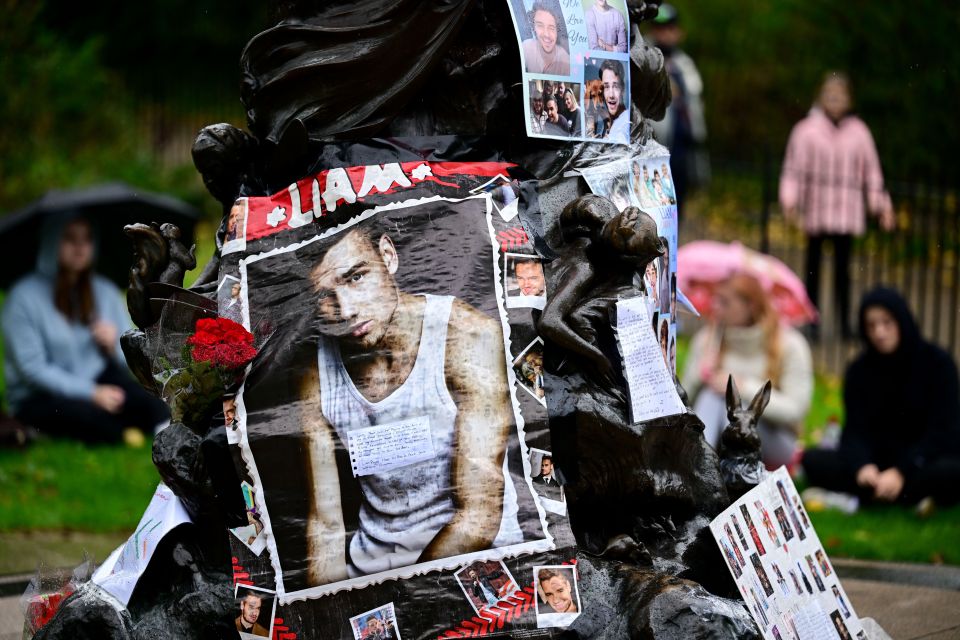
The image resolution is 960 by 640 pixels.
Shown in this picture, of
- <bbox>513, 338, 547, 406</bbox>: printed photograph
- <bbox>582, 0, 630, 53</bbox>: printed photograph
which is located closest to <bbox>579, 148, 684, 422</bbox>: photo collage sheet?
<bbox>513, 338, 547, 406</bbox>: printed photograph

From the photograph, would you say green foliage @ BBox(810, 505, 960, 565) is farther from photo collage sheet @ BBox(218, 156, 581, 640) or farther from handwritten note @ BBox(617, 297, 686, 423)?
photo collage sheet @ BBox(218, 156, 581, 640)

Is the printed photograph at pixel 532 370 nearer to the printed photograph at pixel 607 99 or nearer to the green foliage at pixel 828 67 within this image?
the printed photograph at pixel 607 99

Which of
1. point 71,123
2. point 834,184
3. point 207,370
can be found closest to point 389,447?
point 207,370

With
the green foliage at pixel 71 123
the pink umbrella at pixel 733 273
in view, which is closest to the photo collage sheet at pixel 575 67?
the pink umbrella at pixel 733 273

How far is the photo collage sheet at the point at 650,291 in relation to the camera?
4020 millimetres

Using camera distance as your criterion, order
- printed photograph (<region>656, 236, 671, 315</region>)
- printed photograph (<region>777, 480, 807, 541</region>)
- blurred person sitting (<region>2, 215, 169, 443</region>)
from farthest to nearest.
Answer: blurred person sitting (<region>2, 215, 169, 443</region>)
printed photograph (<region>777, 480, 807, 541</region>)
printed photograph (<region>656, 236, 671, 315</region>)

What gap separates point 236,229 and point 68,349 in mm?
5005

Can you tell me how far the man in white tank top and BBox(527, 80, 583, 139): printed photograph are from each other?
634 mm

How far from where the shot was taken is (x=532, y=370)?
393 centimetres

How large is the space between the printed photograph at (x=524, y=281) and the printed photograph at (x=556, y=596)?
28.0 inches

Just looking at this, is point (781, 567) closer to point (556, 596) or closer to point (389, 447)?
point (556, 596)

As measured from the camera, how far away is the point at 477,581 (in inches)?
146

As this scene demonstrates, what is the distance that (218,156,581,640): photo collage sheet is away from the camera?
3.73m

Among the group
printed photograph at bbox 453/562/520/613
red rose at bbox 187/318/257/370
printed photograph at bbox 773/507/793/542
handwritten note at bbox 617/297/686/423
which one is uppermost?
red rose at bbox 187/318/257/370
